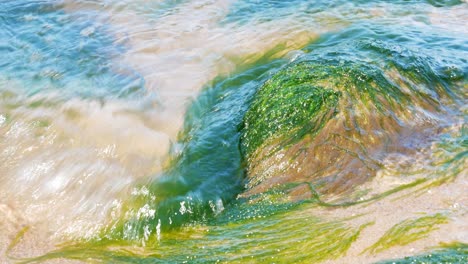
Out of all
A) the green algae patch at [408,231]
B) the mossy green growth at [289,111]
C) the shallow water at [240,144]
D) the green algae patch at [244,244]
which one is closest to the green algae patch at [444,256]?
the shallow water at [240,144]

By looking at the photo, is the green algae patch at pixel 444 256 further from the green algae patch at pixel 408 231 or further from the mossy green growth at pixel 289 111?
the mossy green growth at pixel 289 111

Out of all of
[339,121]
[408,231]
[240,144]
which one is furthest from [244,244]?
[339,121]

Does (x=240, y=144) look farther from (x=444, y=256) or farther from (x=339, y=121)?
(x=444, y=256)

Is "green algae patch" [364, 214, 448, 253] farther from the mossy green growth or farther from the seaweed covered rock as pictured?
the mossy green growth

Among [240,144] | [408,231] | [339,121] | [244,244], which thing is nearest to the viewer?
[408,231]

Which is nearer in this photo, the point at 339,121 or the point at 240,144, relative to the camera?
the point at 339,121

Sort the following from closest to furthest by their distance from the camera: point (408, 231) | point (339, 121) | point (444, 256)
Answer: point (444, 256)
point (408, 231)
point (339, 121)

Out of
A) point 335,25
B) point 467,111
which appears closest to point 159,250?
point 467,111
